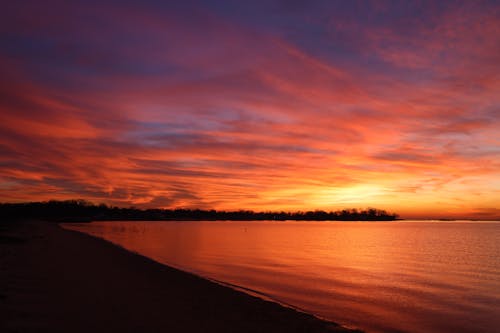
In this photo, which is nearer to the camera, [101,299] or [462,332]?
[101,299]

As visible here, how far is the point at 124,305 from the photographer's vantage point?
13.8 m

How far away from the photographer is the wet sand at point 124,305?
11.4 m

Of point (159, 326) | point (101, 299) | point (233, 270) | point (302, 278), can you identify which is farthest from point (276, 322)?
point (233, 270)

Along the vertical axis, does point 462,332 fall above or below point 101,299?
below

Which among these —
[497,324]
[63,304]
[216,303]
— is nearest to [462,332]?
[497,324]

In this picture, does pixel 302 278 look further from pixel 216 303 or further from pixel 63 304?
pixel 63 304

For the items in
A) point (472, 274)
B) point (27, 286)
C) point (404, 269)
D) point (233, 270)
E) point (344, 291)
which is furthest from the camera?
point (404, 269)

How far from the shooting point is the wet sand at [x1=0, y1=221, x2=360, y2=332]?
11359 mm

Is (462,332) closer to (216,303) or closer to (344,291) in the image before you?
(344,291)

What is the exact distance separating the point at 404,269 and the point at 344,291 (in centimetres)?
1532

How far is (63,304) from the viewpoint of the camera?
1316 cm

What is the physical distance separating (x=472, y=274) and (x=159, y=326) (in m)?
32.1

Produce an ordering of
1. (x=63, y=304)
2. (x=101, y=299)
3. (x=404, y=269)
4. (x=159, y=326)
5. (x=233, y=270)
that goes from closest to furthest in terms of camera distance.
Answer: (x=159, y=326) → (x=63, y=304) → (x=101, y=299) → (x=233, y=270) → (x=404, y=269)

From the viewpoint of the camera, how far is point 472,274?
33.6m
